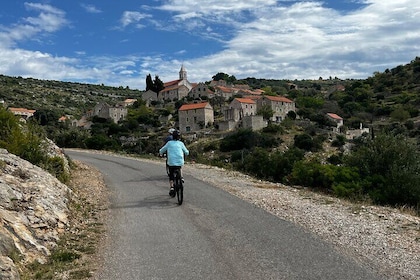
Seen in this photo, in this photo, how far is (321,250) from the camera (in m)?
6.52

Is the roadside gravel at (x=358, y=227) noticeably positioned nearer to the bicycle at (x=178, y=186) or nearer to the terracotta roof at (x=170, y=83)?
the bicycle at (x=178, y=186)

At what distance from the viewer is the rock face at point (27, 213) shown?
5.97 metres

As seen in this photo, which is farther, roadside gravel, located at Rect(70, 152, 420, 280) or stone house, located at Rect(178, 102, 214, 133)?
stone house, located at Rect(178, 102, 214, 133)

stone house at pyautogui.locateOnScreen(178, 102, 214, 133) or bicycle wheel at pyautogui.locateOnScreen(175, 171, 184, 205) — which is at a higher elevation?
stone house at pyautogui.locateOnScreen(178, 102, 214, 133)

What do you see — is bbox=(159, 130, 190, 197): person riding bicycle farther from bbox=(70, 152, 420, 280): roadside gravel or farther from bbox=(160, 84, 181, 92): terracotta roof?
bbox=(160, 84, 181, 92): terracotta roof

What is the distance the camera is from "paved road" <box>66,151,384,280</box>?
18.5 ft

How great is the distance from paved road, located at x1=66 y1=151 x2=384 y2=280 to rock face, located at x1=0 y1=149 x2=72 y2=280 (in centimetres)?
105

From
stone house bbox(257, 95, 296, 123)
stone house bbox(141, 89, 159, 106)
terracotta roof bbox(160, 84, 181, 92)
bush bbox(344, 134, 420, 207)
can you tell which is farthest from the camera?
terracotta roof bbox(160, 84, 181, 92)

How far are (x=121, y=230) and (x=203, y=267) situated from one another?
2.67m

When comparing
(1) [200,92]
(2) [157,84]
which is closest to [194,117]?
(1) [200,92]

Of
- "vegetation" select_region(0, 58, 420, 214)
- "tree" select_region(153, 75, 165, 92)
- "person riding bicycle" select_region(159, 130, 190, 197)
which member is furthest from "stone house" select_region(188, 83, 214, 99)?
"person riding bicycle" select_region(159, 130, 190, 197)

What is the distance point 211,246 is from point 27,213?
11.1 feet

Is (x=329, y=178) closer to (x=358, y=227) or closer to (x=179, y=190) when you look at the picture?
(x=179, y=190)

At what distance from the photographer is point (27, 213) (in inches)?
293
